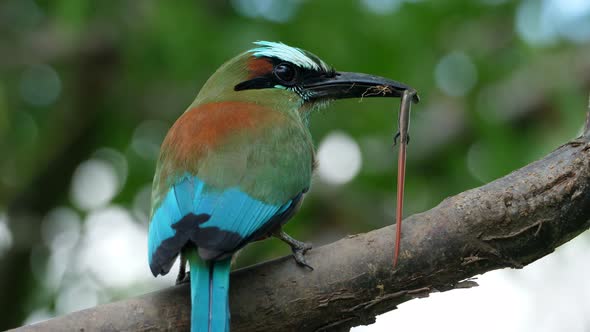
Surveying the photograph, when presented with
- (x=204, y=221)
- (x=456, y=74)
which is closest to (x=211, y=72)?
(x=456, y=74)

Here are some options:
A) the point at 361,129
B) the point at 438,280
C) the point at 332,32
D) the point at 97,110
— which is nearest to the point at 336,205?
the point at 361,129

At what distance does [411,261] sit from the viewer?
3.69m

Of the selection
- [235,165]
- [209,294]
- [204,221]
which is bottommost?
[209,294]

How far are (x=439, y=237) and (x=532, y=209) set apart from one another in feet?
1.21

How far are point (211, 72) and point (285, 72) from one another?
6.77 ft

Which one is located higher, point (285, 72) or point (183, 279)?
point (285, 72)

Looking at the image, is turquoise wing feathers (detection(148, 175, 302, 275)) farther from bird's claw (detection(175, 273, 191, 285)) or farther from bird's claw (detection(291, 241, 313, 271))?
bird's claw (detection(175, 273, 191, 285))

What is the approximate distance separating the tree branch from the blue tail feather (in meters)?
0.21

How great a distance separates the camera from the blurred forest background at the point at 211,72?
6785 millimetres

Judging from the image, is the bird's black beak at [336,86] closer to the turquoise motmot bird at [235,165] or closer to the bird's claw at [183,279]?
the turquoise motmot bird at [235,165]

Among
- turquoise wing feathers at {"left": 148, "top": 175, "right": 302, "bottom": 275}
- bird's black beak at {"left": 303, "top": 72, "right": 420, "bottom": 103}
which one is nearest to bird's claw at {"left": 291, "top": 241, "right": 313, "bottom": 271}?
turquoise wing feathers at {"left": 148, "top": 175, "right": 302, "bottom": 275}

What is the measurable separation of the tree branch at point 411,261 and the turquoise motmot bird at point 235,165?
173mm

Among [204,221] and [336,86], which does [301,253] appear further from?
[336,86]

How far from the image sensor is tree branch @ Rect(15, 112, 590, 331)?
3.59 metres
